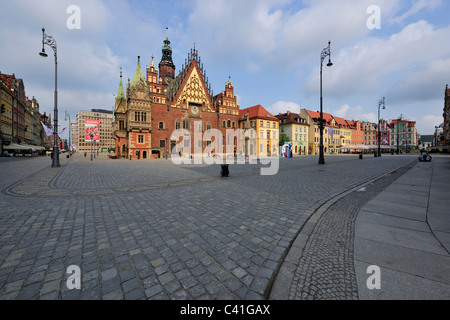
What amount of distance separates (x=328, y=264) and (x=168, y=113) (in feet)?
129

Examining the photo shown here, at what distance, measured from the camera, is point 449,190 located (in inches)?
281

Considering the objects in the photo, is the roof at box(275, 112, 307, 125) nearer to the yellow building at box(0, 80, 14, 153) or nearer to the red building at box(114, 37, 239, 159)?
the red building at box(114, 37, 239, 159)

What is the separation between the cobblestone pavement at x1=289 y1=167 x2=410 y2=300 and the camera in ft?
7.00

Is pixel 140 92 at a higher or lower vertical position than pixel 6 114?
higher

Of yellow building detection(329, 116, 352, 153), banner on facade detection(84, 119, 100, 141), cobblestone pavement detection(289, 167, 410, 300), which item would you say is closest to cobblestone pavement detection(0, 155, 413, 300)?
cobblestone pavement detection(289, 167, 410, 300)

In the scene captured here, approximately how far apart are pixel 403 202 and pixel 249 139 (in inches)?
1654

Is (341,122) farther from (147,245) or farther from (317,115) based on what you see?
(147,245)

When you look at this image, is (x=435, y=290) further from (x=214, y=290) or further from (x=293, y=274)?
(x=214, y=290)

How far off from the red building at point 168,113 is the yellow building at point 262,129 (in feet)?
12.5

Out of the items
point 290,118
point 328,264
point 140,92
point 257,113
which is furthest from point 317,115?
point 328,264

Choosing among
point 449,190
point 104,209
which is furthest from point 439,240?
point 104,209

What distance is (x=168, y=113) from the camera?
38.2 m

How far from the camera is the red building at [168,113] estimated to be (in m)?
35.2
